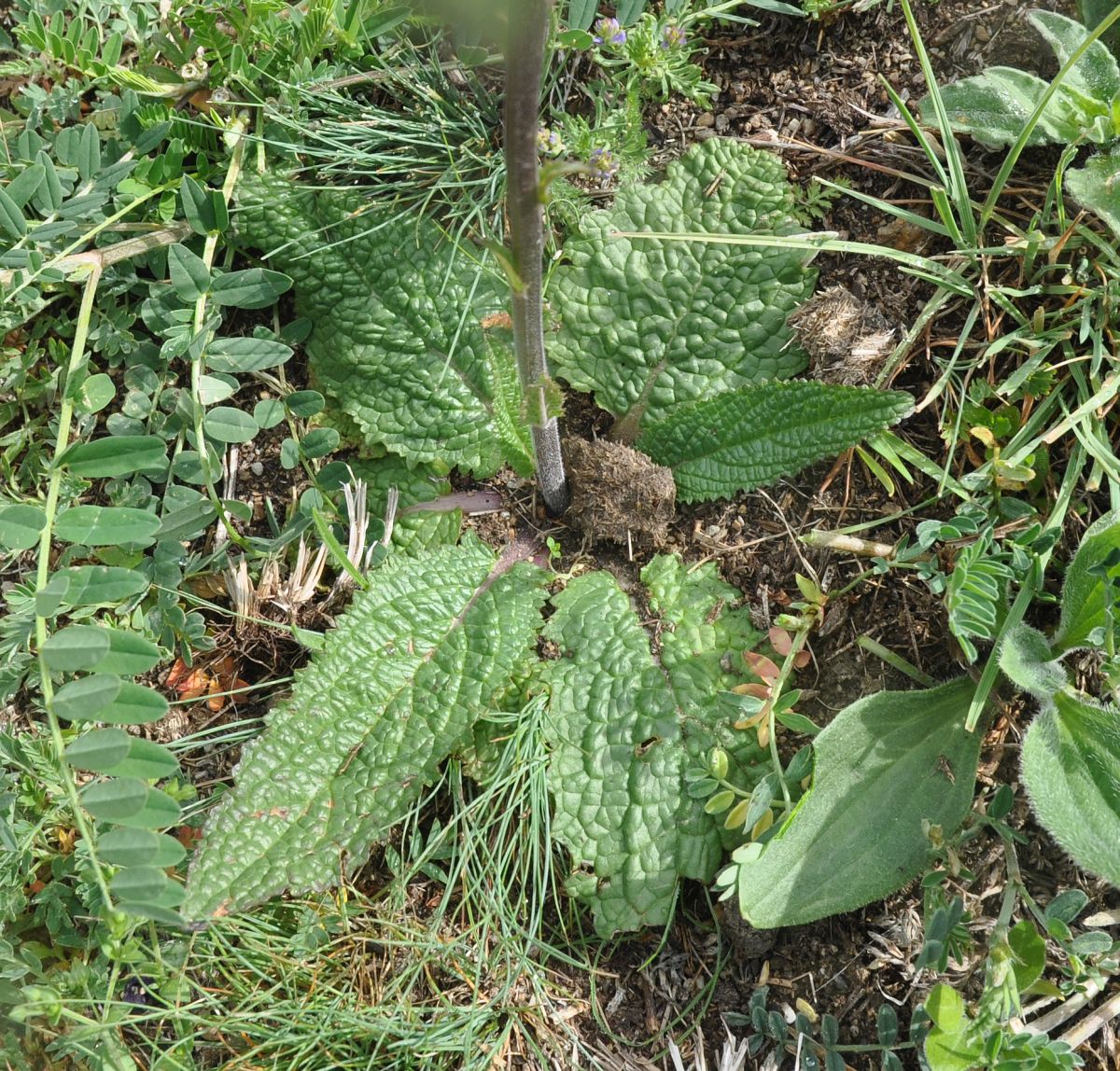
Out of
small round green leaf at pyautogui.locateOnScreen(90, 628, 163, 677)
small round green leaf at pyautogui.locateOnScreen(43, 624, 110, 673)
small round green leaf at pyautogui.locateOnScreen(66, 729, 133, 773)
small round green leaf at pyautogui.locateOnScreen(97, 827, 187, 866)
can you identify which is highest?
small round green leaf at pyautogui.locateOnScreen(43, 624, 110, 673)

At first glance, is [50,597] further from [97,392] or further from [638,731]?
[638,731]

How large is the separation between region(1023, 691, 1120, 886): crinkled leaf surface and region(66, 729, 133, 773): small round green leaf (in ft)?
5.23

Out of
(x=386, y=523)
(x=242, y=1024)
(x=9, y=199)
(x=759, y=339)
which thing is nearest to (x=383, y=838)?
(x=242, y=1024)

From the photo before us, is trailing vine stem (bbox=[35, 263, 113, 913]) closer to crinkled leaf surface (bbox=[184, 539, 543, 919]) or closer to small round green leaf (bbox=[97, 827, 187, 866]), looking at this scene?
small round green leaf (bbox=[97, 827, 187, 866])

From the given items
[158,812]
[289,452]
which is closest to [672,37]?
[289,452]

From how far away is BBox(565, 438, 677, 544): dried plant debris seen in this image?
7.41 feet

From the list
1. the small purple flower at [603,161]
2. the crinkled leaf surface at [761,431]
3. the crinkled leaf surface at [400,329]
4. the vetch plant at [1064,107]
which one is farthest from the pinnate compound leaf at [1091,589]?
the small purple flower at [603,161]

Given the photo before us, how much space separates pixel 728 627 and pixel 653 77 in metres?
1.34

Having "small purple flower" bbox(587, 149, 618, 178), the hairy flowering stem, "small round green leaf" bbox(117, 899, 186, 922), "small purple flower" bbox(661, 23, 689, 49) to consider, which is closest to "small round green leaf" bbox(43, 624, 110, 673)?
"small round green leaf" bbox(117, 899, 186, 922)

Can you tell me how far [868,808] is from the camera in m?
2.01

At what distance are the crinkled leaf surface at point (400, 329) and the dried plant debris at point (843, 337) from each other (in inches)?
27.1

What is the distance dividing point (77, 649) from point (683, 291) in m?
1.50

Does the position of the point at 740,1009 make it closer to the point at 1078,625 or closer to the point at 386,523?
the point at 1078,625

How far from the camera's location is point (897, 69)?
246 cm
